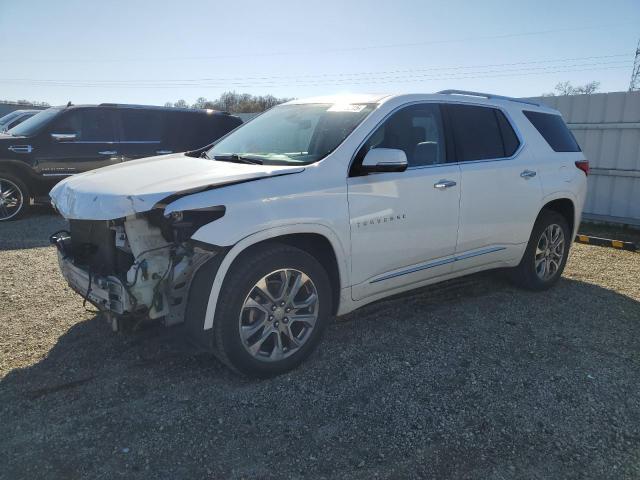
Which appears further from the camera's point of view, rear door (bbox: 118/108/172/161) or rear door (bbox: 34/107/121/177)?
rear door (bbox: 118/108/172/161)

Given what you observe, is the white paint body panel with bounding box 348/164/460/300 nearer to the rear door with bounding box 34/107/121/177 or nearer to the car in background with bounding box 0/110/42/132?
the rear door with bounding box 34/107/121/177

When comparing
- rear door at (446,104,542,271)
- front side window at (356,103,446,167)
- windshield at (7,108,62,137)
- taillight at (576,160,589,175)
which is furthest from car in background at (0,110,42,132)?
taillight at (576,160,589,175)

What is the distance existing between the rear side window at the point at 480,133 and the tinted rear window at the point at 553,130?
1.56ft

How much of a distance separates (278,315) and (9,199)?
283 inches

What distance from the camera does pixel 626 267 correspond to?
21.4 feet

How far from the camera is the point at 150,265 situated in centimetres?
304

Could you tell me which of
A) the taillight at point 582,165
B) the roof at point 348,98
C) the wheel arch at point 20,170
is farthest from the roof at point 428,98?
the wheel arch at point 20,170

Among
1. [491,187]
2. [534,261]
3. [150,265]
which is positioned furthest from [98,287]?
[534,261]

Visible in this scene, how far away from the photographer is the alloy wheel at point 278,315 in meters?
3.22

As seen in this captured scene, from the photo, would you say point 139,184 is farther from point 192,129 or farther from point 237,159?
point 192,129

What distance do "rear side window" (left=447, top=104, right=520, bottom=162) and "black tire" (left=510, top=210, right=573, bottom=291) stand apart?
2.85 ft

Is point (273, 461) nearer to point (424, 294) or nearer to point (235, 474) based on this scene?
point (235, 474)

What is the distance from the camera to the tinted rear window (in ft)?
16.8

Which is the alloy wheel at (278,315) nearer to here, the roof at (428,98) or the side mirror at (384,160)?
the side mirror at (384,160)
